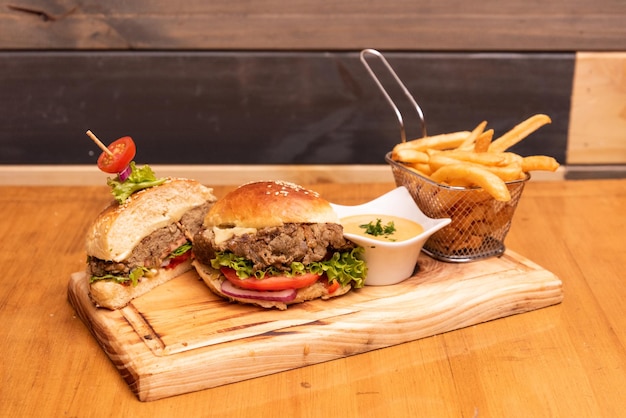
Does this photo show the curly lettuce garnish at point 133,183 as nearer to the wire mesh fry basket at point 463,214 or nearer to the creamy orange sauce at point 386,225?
the creamy orange sauce at point 386,225

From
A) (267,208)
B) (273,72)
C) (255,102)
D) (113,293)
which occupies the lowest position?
(255,102)

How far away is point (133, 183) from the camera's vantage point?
254cm

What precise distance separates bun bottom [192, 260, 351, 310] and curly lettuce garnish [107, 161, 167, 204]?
0.32 m

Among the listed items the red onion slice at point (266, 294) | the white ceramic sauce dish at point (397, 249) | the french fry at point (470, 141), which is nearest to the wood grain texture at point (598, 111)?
the french fry at point (470, 141)

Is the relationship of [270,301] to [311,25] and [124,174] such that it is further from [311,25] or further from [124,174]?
[311,25]

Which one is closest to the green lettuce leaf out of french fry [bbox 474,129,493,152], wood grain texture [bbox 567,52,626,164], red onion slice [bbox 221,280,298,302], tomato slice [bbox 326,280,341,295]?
red onion slice [bbox 221,280,298,302]

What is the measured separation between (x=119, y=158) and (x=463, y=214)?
1134mm

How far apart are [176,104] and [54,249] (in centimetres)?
146

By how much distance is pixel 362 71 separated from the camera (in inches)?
171

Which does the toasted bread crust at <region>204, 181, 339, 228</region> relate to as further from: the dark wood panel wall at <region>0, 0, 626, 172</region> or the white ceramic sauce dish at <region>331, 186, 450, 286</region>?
the dark wood panel wall at <region>0, 0, 626, 172</region>

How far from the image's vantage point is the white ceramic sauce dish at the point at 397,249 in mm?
2464

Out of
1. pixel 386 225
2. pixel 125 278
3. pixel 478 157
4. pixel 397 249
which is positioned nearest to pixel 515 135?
pixel 478 157

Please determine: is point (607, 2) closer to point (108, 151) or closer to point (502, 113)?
point (502, 113)

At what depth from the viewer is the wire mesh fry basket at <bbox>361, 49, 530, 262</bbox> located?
2.65m
